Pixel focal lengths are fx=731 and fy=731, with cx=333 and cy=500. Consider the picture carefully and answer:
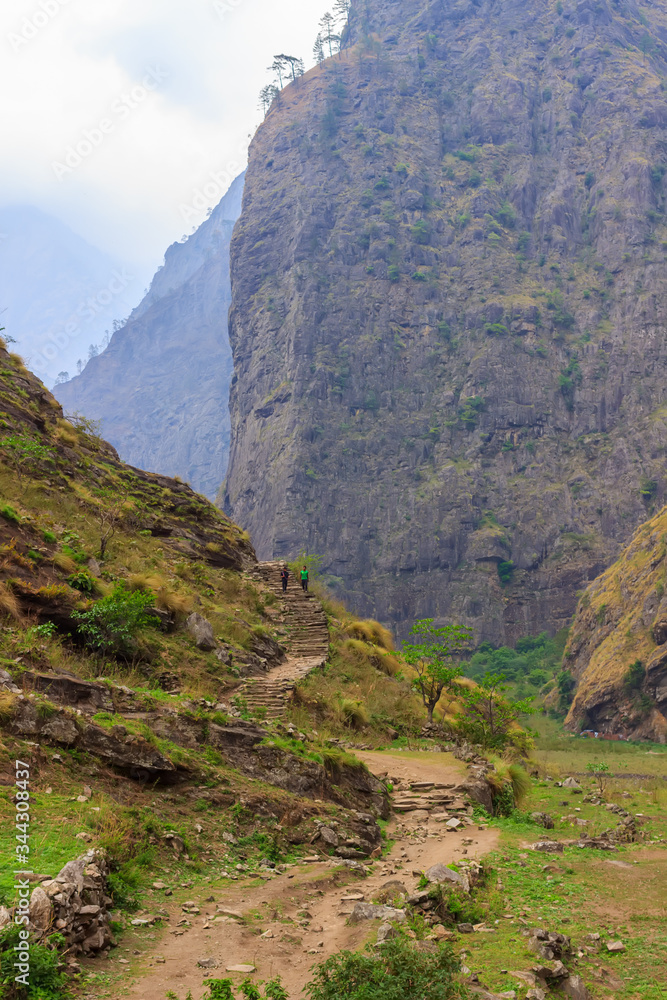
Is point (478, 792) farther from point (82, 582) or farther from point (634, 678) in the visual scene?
point (634, 678)

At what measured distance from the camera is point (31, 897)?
6.22 meters

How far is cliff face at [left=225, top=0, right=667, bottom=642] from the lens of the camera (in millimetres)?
97688

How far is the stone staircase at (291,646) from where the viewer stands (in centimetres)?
1759

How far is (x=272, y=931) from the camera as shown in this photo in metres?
7.87

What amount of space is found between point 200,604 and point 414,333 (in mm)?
95853

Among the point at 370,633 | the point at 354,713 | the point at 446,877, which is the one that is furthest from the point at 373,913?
the point at 370,633

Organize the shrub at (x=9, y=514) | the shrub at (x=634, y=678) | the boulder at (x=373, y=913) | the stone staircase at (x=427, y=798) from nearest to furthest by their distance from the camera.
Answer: the boulder at (x=373, y=913), the stone staircase at (x=427, y=798), the shrub at (x=9, y=514), the shrub at (x=634, y=678)

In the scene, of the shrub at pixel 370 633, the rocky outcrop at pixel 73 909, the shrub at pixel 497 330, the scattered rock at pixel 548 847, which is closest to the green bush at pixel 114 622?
the rocky outcrop at pixel 73 909

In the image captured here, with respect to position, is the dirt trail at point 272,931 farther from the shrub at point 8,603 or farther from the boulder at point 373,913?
the shrub at point 8,603

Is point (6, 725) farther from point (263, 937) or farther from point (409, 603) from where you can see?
point (409, 603)

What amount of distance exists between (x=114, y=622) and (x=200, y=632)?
4005 millimetres

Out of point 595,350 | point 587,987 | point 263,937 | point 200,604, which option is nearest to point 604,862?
point 587,987

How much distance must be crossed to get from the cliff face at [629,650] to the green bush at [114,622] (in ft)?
154

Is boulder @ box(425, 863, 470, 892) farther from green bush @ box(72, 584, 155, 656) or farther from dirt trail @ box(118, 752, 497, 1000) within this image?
green bush @ box(72, 584, 155, 656)
